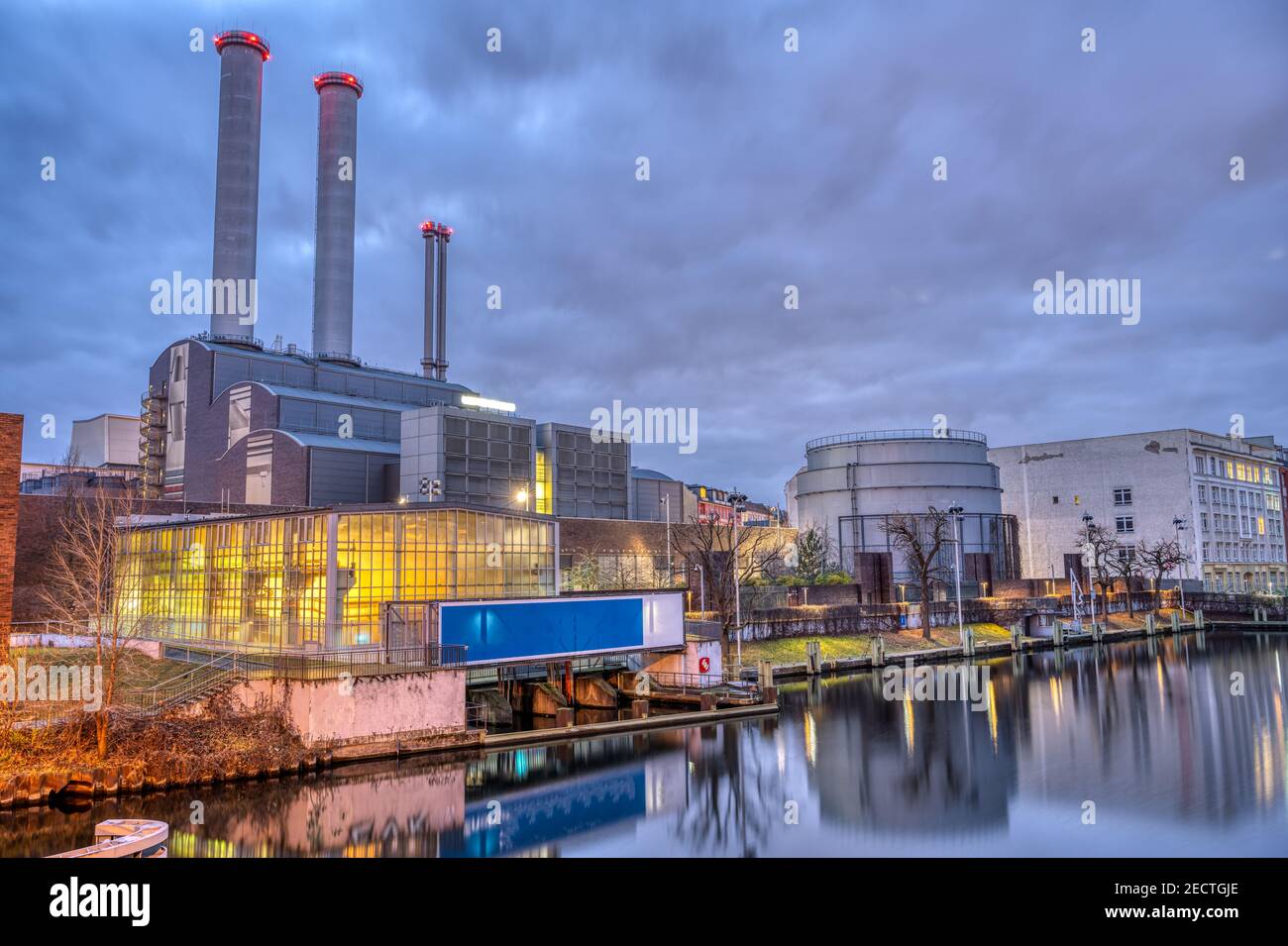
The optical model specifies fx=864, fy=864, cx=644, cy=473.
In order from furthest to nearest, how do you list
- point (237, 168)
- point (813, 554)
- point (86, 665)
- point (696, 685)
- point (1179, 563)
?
1. point (1179, 563)
2. point (237, 168)
3. point (813, 554)
4. point (696, 685)
5. point (86, 665)

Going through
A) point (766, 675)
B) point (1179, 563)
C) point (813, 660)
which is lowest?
point (813, 660)

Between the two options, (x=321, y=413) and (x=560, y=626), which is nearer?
(x=560, y=626)

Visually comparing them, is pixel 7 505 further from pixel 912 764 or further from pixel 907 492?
pixel 907 492

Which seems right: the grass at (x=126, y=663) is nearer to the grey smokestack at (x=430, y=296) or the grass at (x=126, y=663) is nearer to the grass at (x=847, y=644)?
the grass at (x=847, y=644)

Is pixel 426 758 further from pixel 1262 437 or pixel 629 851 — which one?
pixel 1262 437

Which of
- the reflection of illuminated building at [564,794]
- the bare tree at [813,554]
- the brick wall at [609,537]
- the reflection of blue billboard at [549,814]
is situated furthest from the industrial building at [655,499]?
the reflection of blue billboard at [549,814]

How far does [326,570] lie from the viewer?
1244 inches

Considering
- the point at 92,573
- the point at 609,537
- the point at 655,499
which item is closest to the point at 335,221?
the point at 655,499

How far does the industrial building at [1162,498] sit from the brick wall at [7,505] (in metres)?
104

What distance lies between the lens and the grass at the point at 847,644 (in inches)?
2088

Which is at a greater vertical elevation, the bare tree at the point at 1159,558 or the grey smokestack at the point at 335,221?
the grey smokestack at the point at 335,221

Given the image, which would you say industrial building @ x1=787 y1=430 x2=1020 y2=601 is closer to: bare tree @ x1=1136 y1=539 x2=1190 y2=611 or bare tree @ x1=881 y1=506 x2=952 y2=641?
bare tree @ x1=881 y1=506 x2=952 y2=641

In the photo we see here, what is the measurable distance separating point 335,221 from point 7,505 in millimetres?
72667
